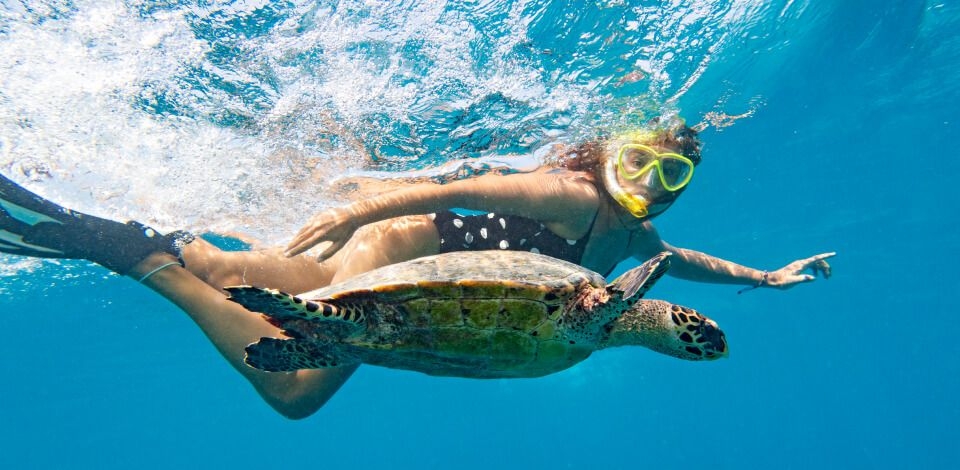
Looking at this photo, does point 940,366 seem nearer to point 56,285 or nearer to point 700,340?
point 700,340

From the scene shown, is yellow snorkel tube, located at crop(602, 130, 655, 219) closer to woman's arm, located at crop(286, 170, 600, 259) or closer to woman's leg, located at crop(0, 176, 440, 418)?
woman's arm, located at crop(286, 170, 600, 259)

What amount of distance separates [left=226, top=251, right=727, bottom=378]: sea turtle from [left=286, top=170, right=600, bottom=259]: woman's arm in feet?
2.61

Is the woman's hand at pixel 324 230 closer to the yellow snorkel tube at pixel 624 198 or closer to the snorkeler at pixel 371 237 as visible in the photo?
the snorkeler at pixel 371 237

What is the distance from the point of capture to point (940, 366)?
61.8 metres

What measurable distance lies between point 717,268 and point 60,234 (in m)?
7.67

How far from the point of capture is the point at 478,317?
3064mm

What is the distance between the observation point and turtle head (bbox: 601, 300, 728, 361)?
10.0 ft

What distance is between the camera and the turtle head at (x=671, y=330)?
3053 millimetres

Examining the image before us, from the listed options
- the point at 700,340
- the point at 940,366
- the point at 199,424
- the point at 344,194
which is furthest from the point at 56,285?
the point at 940,366

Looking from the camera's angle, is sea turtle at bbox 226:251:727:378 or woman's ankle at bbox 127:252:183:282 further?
woman's ankle at bbox 127:252:183:282

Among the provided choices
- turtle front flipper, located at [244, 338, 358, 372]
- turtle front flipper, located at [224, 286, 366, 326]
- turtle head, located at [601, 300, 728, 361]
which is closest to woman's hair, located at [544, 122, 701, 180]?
turtle head, located at [601, 300, 728, 361]

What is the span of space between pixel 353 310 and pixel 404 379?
4761 centimetres

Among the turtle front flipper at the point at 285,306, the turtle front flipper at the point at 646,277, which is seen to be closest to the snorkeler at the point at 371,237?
the turtle front flipper at the point at 285,306

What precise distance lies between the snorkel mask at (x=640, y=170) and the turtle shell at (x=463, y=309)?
182 centimetres
